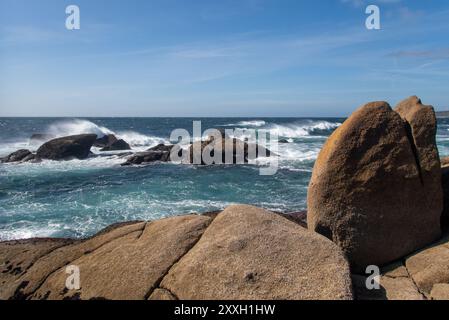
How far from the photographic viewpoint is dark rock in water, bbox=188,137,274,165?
2915cm

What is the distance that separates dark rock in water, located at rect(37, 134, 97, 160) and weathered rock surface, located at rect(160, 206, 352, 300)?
2961cm

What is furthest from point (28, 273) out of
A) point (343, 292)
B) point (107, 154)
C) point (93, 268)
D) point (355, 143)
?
point (107, 154)

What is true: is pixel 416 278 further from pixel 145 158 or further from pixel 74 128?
pixel 74 128

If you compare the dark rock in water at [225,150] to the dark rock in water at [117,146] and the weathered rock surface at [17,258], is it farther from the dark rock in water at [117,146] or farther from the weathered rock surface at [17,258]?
the weathered rock surface at [17,258]

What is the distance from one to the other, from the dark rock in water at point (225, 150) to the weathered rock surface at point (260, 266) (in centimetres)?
2292

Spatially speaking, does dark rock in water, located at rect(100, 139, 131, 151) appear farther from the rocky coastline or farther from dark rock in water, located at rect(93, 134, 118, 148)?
the rocky coastline

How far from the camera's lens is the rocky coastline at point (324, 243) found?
5.15 metres

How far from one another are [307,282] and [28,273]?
497cm

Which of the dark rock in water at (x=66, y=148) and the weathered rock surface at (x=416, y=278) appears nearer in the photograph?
the weathered rock surface at (x=416, y=278)

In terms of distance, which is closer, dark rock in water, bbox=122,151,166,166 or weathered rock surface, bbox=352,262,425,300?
weathered rock surface, bbox=352,262,425,300

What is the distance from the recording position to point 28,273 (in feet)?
22.8

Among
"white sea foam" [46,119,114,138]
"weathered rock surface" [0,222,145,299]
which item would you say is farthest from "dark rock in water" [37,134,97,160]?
"weathered rock surface" [0,222,145,299]

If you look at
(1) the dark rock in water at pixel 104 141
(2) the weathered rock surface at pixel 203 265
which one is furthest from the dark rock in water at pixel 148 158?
(2) the weathered rock surface at pixel 203 265
